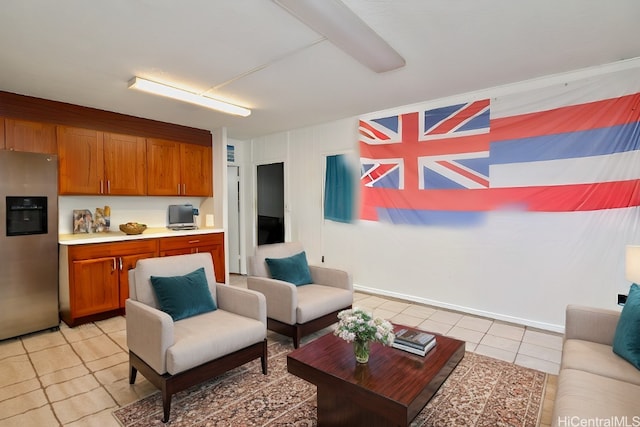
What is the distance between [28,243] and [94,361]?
1.46 meters

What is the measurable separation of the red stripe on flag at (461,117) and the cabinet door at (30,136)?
442 centimetres

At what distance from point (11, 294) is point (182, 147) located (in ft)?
8.70

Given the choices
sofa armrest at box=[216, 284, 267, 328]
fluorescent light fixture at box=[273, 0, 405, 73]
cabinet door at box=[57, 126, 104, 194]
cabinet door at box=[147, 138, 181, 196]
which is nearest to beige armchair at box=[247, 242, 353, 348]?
sofa armrest at box=[216, 284, 267, 328]

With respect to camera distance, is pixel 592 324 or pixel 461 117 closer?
pixel 592 324

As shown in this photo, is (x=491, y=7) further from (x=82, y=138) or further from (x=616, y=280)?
(x=82, y=138)

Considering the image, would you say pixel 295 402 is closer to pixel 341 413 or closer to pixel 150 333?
pixel 341 413

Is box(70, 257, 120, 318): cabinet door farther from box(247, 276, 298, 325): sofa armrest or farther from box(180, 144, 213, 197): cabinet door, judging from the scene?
box(247, 276, 298, 325): sofa armrest

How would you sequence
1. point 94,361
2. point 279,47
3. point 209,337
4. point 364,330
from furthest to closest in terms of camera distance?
point 94,361, point 279,47, point 209,337, point 364,330

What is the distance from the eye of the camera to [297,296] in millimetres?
2939

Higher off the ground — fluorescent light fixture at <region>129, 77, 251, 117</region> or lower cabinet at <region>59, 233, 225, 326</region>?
fluorescent light fixture at <region>129, 77, 251, 117</region>

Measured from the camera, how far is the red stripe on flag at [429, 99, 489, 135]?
11.7 feet

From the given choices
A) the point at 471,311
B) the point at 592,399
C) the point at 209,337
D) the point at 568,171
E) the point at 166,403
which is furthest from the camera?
the point at 471,311

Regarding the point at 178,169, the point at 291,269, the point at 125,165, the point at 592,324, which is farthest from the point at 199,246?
the point at 592,324

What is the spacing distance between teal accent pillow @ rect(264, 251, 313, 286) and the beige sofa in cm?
220
